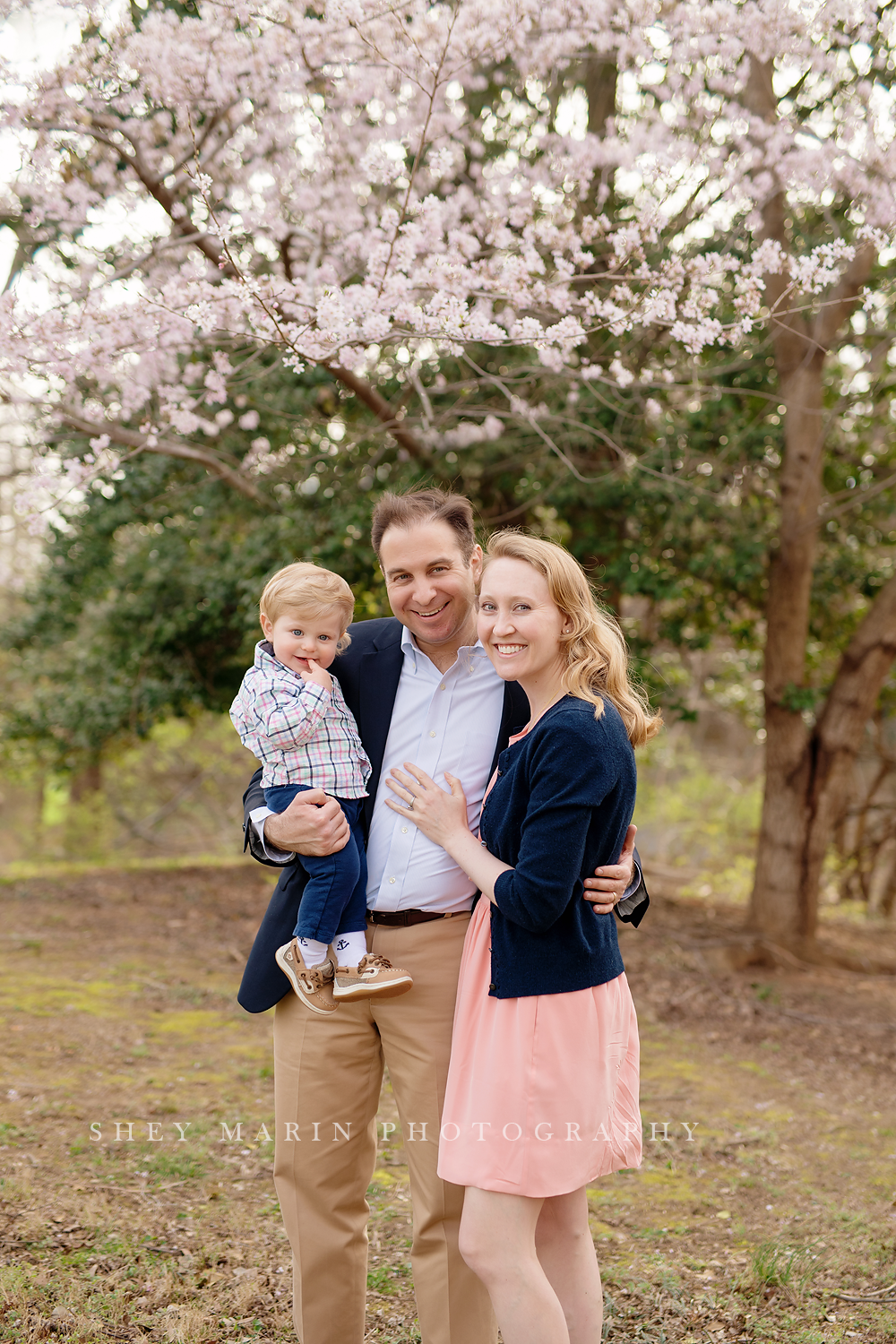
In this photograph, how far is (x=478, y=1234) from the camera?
5.95 feet

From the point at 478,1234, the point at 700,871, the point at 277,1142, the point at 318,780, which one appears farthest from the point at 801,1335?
the point at 700,871

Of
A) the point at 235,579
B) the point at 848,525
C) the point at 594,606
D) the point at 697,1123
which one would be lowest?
the point at 697,1123

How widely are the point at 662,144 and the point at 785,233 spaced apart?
3.68 ft

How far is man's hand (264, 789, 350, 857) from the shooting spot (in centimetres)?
210

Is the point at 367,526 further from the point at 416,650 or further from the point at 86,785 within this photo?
the point at 86,785

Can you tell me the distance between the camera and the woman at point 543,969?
1.80 m

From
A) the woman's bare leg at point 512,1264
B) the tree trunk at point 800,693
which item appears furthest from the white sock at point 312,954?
the tree trunk at point 800,693

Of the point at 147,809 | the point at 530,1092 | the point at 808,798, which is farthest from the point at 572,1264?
the point at 147,809

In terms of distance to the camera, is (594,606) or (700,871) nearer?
(594,606)

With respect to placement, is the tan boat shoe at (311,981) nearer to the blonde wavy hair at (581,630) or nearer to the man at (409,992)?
the man at (409,992)

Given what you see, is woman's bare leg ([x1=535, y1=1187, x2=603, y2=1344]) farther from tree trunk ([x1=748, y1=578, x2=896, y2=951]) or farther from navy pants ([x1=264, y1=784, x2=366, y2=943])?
tree trunk ([x1=748, y1=578, x2=896, y2=951])

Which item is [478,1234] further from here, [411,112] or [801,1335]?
[411,112]

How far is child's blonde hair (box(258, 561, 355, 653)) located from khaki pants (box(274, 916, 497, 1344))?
733 millimetres

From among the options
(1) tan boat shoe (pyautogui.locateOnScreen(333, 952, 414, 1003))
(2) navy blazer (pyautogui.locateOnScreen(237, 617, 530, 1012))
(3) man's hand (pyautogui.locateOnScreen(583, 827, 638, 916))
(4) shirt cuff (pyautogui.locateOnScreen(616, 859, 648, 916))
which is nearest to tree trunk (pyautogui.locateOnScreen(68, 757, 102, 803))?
(2) navy blazer (pyautogui.locateOnScreen(237, 617, 530, 1012))
